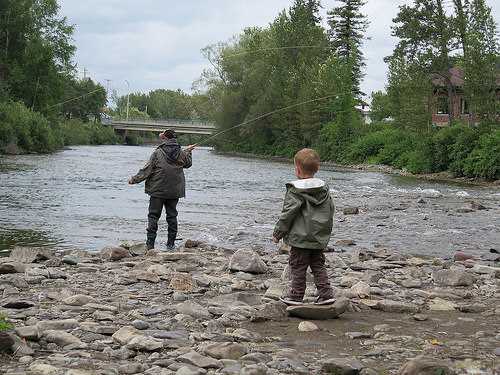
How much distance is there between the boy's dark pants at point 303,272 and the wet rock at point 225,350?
5.96 feet

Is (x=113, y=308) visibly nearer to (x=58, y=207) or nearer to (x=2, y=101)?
(x=58, y=207)

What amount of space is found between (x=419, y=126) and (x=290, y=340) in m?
50.4

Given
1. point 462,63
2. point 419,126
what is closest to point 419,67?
point 419,126

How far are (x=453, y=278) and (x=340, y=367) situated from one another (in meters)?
4.45

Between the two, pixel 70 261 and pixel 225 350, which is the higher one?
pixel 225 350

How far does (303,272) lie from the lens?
7.00m

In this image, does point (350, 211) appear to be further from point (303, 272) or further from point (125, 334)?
point (125, 334)

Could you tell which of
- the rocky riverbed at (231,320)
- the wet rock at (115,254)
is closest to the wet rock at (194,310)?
the rocky riverbed at (231,320)

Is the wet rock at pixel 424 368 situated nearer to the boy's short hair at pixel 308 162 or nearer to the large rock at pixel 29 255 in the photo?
the boy's short hair at pixel 308 162

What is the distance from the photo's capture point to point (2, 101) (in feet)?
187

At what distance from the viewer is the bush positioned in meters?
39.2

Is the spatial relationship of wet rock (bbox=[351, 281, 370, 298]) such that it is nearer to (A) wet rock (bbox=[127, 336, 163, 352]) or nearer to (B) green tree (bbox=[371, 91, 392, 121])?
(A) wet rock (bbox=[127, 336, 163, 352])

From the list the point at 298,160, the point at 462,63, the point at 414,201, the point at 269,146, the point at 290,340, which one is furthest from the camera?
the point at 269,146

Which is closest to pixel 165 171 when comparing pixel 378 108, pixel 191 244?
pixel 191 244
